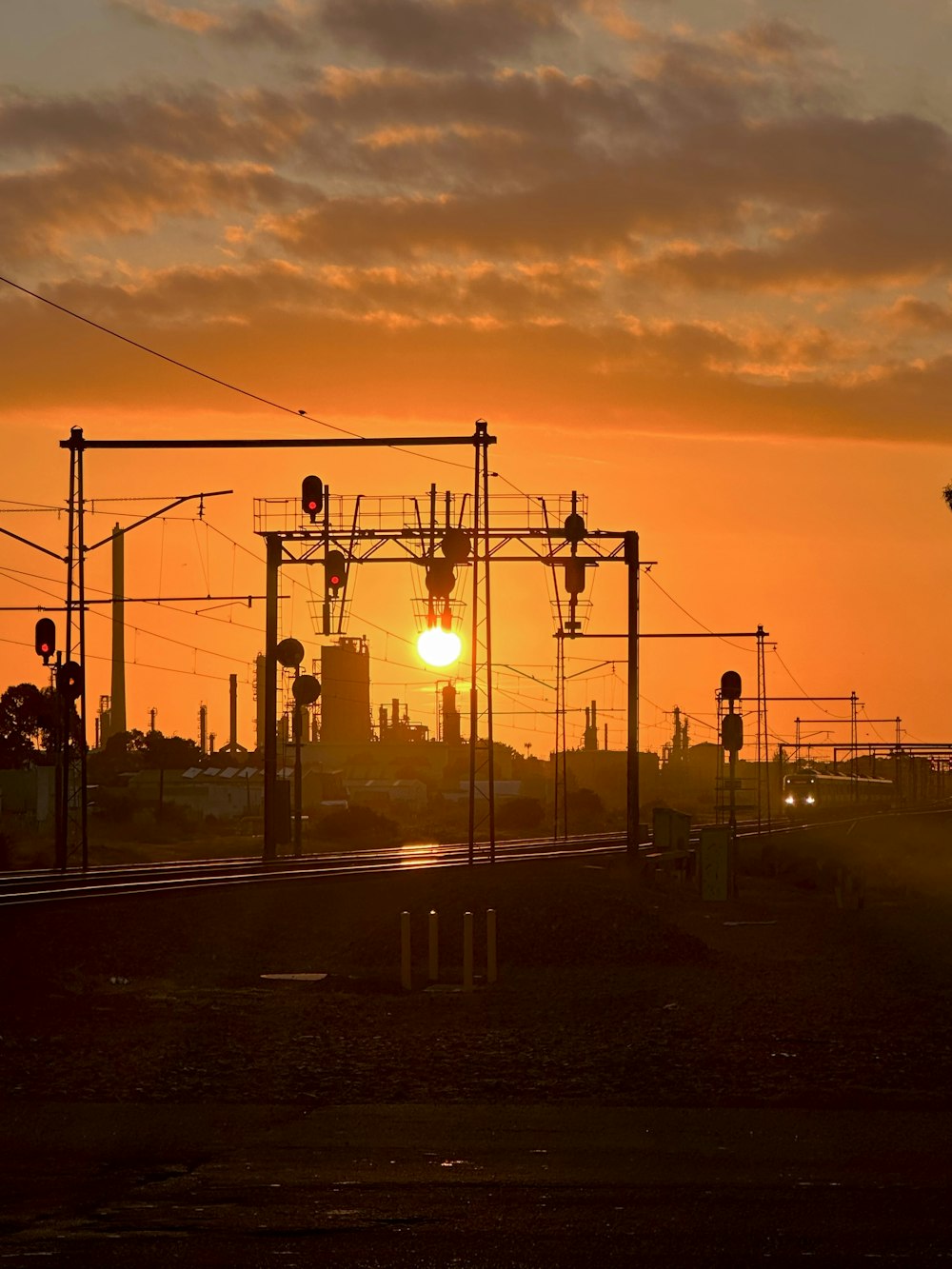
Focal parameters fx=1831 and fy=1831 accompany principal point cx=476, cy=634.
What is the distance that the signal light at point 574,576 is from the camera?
50906 millimetres

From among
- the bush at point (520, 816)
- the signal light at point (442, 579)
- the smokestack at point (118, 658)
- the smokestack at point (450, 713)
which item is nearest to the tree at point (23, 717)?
the smokestack at point (118, 658)

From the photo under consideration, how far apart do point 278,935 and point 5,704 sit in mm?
130224

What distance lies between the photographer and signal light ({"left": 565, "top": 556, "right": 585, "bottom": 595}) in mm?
50906

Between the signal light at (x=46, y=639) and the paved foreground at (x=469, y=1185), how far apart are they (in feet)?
80.3

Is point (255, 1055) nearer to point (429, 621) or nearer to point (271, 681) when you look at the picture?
point (429, 621)

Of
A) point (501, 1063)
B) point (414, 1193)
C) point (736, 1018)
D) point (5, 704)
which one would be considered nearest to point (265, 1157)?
point (414, 1193)

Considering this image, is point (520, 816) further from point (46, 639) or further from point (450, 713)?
point (46, 639)

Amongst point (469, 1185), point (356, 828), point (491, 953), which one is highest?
point (469, 1185)

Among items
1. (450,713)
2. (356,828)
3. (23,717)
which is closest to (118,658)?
(23,717)

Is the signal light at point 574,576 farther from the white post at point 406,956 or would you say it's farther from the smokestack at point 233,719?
the smokestack at point 233,719

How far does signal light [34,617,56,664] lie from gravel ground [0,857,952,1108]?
673cm

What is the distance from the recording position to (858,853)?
251 feet

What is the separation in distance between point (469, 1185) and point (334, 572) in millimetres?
33068

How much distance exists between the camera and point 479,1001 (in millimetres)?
21672
